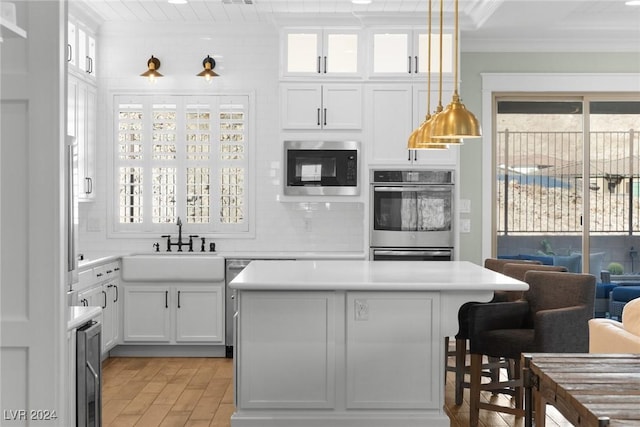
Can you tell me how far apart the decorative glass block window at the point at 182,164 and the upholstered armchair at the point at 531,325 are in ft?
9.95

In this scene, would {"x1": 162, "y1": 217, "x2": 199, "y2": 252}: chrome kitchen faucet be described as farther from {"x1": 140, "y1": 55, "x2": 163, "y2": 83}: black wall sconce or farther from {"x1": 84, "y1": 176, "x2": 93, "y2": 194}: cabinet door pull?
{"x1": 140, "y1": 55, "x2": 163, "y2": 83}: black wall sconce

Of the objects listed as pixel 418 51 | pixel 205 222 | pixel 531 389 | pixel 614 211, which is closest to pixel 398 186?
pixel 418 51

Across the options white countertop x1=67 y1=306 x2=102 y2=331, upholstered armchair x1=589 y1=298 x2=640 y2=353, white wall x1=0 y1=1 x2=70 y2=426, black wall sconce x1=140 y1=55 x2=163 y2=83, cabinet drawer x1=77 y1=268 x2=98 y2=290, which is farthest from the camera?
black wall sconce x1=140 y1=55 x2=163 y2=83

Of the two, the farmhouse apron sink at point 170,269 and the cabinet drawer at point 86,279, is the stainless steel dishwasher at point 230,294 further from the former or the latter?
the cabinet drawer at point 86,279

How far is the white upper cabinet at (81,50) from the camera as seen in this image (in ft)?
19.0

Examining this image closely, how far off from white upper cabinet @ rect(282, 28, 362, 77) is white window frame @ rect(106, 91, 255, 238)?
65 cm

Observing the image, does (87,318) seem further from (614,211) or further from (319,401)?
(614,211)

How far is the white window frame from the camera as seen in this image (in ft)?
21.6

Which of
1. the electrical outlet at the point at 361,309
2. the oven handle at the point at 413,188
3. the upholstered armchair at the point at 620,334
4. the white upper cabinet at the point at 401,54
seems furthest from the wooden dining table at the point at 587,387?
the white upper cabinet at the point at 401,54

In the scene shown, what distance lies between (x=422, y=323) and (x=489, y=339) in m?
0.42

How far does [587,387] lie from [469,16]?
436cm

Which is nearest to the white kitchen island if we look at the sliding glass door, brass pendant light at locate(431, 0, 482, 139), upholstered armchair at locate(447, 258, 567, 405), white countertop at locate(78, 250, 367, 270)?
upholstered armchair at locate(447, 258, 567, 405)

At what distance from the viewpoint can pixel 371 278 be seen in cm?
407

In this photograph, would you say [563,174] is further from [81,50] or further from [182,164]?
[81,50]
